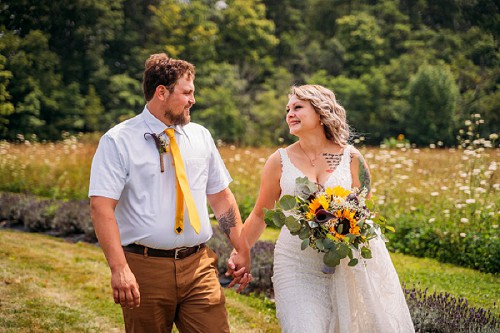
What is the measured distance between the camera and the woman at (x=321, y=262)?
3.80m

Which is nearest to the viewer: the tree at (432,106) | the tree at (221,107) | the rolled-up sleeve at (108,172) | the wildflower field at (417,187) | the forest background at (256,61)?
the rolled-up sleeve at (108,172)

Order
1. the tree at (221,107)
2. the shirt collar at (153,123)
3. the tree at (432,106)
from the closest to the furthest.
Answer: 1. the shirt collar at (153,123)
2. the tree at (432,106)
3. the tree at (221,107)

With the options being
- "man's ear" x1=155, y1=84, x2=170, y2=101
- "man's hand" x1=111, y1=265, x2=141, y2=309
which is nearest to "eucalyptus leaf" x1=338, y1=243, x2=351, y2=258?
"man's hand" x1=111, y1=265, x2=141, y2=309

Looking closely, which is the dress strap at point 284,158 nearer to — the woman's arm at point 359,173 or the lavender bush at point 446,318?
the woman's arm at point 359,173

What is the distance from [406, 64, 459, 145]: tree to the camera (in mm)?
24031

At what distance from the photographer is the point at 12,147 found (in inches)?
570

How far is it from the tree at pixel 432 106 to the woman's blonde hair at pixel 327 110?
Result: 18.3m

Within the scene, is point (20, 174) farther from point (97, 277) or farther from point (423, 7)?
point (423, 7)

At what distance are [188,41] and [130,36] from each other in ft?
13.1

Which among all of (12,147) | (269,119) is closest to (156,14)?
(269,119)

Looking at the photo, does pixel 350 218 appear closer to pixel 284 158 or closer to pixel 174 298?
pixel 284 158

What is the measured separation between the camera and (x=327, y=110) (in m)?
4.14

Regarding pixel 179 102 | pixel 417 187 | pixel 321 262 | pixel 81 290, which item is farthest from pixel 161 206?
pixel 417 187

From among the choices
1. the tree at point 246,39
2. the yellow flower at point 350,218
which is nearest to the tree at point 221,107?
the tree at point 246,39
